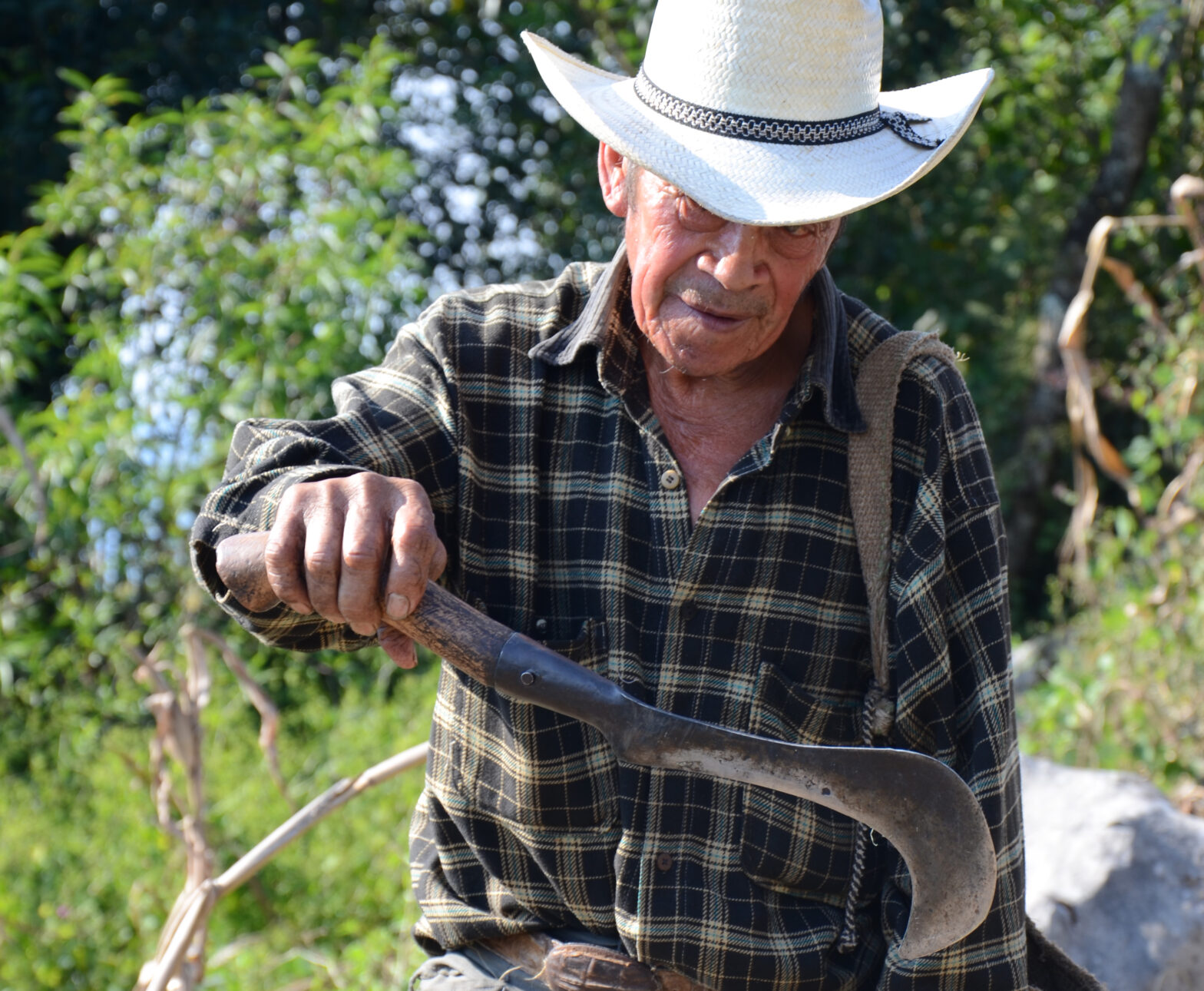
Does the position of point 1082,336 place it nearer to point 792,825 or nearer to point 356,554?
point 792,825

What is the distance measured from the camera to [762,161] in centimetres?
162

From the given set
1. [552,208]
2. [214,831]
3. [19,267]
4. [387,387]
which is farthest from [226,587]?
[552,208]

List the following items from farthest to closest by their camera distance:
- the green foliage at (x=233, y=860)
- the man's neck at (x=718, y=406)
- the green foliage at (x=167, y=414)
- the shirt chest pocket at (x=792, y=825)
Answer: the green foliage at (x=167, y=414) < the green foliage at (x=233, y=860) < the man's neck at (x=718, y=406) < the shirt chest pocket at (x=792, y=825)

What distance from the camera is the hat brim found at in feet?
5.16

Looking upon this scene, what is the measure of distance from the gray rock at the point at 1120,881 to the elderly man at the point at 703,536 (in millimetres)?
1265

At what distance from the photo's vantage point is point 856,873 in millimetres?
1758

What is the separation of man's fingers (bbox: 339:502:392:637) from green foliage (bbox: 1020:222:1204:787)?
11.0 feet

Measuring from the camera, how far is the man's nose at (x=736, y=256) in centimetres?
164

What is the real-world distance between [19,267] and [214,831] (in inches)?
87.3

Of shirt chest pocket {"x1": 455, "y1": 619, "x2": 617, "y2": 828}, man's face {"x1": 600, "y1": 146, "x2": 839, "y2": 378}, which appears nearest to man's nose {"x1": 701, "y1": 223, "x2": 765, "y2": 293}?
man's face {"x1": 600, "y1": 146, "x2": 839, "y2": 378}

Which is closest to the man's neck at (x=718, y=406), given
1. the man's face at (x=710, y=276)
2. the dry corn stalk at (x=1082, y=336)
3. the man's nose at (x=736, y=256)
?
the man's face at (x=710, y=276)

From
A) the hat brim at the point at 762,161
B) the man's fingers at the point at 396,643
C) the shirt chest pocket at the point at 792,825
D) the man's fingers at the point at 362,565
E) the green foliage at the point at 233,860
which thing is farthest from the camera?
the green foliage at the point at 233,860

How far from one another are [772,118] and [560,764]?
936 millimetres

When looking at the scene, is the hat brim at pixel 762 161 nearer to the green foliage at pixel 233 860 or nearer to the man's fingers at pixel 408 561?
the man's fingers at pixel 408 561
